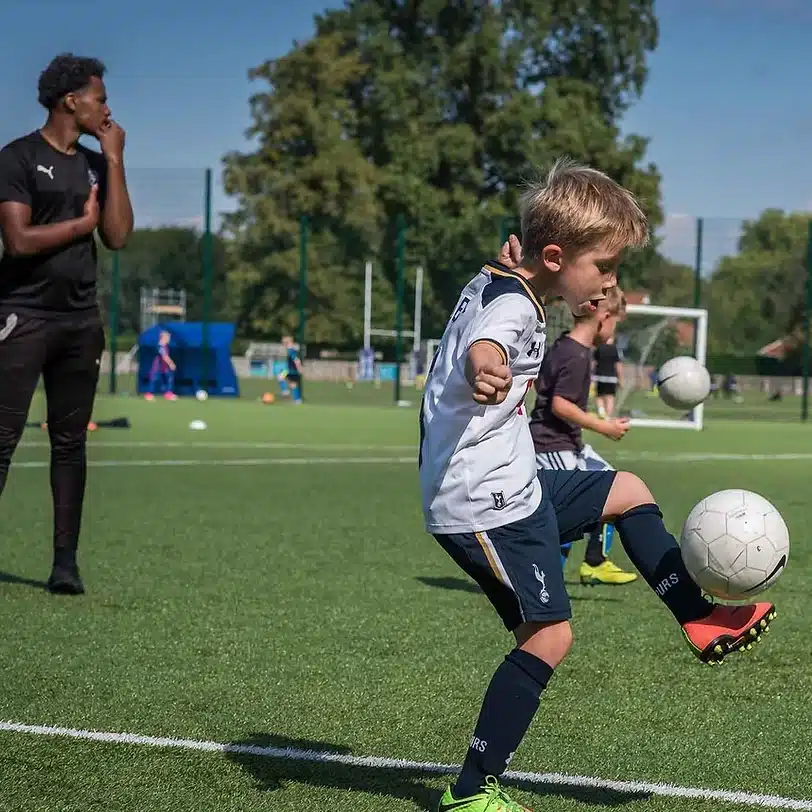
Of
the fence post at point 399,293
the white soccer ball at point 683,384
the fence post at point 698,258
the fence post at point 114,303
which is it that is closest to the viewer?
the white soccer ball at point 683,384

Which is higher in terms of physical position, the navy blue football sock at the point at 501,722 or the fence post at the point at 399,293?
the fence post at the point at 399,293

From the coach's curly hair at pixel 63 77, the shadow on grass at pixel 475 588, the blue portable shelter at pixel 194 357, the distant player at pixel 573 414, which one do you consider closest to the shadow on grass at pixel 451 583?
the shadow on grass at pixel 475 588

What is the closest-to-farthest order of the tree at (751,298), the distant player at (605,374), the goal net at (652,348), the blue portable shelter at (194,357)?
1. the distant player at (605,374)
2. the goal net at (652,348)
3. the blue portable shelter at (194,357)
4. the tree at (751,298)

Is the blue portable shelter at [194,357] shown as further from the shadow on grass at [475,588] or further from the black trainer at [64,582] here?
the black trainer at [64,582]

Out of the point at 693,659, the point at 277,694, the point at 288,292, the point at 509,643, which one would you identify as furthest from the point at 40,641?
the point at 288,292

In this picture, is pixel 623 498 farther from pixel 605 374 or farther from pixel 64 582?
pixel 605 374

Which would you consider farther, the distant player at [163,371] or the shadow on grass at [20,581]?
the distant player at [163,371]

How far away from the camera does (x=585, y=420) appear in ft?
23.2

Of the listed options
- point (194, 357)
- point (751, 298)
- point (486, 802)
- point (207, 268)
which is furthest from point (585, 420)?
point (751, 298)

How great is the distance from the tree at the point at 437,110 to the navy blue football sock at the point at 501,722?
4833 cm

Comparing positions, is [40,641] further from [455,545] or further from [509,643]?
[455,545]

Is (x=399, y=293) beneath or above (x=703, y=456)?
above

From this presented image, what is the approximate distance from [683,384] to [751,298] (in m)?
45.6

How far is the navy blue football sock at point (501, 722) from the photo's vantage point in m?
3.53
